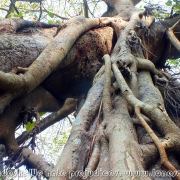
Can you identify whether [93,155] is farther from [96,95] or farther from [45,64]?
[45,64]

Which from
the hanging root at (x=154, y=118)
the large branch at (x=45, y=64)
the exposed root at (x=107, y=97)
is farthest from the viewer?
the large branch at (x=45, y=64)

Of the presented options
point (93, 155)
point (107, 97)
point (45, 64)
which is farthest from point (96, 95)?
point (93, 155)

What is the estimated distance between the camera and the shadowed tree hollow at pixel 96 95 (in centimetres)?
143

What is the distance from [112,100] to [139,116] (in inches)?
16.8

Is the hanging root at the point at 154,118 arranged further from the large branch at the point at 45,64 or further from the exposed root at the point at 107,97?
the large branch at the point at 45,64

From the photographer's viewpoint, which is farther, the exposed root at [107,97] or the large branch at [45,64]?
the large branch at [45,64]

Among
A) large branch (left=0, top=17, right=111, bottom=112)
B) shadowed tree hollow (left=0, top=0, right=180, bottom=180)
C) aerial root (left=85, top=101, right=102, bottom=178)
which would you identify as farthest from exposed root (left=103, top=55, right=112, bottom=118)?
large branch (left=0, top=17, right=111, bottom=112)

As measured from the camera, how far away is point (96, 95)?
2100mm

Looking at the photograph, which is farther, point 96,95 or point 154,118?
point 96,95

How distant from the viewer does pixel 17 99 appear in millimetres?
2240

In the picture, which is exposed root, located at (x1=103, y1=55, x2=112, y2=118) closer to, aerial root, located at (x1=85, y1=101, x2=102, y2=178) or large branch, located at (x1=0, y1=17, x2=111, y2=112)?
aerial root, located at (x1=85, y1=101, x2=102, y2=178)

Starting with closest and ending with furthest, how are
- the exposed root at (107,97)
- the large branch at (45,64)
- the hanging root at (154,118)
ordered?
the hanging root at (154,118) < the exposed root at (107,97) < the large branch at (45,64)

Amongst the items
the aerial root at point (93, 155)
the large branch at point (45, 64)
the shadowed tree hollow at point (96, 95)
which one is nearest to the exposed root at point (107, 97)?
the shadowed tree hollow at point (96, 95)

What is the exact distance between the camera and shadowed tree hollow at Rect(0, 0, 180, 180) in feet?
4.71
